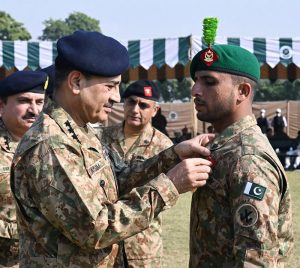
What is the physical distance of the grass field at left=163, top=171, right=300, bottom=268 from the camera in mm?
9047

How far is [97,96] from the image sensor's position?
356 cm

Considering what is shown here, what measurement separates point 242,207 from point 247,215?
46 millimetres

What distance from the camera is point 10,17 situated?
250 feet

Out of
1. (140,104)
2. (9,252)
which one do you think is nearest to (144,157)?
(140,104)

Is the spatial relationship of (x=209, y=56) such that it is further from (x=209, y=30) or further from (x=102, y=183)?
(x=102, y=183)

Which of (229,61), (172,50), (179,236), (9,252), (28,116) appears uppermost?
(229,61)

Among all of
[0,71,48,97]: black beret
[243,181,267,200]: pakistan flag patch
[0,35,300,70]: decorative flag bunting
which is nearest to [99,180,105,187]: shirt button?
[243,181,267,200]: pakistan flag patch

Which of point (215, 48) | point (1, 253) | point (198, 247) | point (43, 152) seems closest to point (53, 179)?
point (43, 152)

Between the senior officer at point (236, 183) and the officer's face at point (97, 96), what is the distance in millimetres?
427

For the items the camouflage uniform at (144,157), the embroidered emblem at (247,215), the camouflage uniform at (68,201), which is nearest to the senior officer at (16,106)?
the camouflage uniform at (144,157)

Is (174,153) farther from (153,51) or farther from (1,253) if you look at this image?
(153,51)

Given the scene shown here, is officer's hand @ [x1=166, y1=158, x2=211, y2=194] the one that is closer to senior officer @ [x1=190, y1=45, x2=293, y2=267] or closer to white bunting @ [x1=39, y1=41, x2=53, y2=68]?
senior officer @ [x1=190, y1=45, x2=293, y2=267]

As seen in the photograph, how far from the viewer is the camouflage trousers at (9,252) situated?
5.14 m

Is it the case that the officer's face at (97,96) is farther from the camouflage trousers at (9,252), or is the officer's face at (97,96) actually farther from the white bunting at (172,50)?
the white bunting at (172,50)
